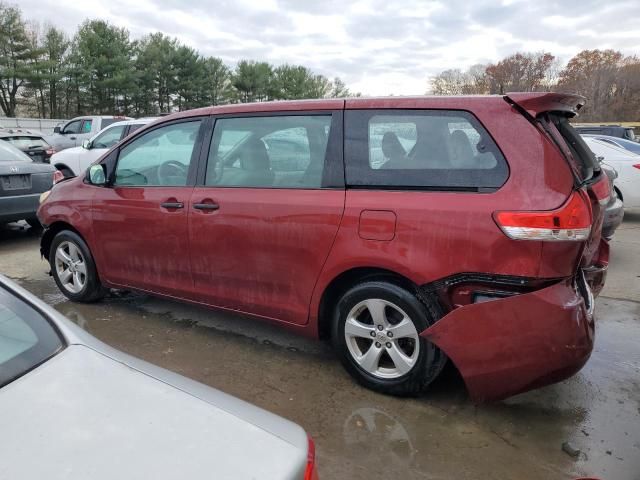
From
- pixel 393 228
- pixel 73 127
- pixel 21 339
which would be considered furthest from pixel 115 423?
pixel 73 127

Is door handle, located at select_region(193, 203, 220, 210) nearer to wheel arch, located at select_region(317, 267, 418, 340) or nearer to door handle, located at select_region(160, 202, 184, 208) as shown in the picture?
door handle, located at select_region(160, 202, 184, 208)

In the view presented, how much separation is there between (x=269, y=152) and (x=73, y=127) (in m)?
15.1

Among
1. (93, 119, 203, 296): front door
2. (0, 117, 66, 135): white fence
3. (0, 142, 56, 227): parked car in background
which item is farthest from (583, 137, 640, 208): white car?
(0, 117, 66, 135): white fence

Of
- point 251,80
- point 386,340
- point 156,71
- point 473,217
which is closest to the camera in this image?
point 473,217

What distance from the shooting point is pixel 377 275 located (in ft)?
9.78

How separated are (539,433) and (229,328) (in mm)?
2359

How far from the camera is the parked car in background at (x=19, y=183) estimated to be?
6.61m

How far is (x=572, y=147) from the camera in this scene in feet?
9.57

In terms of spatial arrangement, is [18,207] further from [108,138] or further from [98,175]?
[108,138]

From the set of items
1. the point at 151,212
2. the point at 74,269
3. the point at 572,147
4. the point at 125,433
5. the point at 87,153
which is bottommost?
the point at 74,269

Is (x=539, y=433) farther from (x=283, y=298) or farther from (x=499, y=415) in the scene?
(x=283, y=298)

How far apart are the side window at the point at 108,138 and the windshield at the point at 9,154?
2.81 m

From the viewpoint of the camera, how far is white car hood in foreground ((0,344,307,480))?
122 centimetres

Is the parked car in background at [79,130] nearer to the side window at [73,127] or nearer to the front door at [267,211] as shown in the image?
the side window at [73,127]
